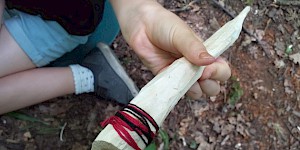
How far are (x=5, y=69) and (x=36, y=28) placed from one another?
174mm

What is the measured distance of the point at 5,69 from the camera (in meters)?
1.65

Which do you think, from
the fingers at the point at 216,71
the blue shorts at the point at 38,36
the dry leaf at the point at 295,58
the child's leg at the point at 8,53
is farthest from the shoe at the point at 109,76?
the dry leaf at the point at 295,58

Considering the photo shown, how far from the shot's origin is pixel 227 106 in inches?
72.4

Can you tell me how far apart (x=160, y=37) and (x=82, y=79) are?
1.93 ft

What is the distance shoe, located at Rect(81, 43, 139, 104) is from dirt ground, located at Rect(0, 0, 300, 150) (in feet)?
0.15

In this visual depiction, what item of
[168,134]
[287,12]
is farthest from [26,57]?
[287,12]

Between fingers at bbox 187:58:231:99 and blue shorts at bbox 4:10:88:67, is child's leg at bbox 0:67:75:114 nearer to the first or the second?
blue shorts at bbox 4:10:88:67

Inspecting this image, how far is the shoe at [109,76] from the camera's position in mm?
1786

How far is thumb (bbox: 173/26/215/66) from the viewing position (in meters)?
1.06

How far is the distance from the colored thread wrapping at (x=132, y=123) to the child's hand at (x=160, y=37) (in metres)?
0.20

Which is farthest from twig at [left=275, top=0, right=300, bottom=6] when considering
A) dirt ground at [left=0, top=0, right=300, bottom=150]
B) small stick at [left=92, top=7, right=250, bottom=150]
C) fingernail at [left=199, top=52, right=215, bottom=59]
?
fingernail at [left=199, top=52, right=215, bottom=59]

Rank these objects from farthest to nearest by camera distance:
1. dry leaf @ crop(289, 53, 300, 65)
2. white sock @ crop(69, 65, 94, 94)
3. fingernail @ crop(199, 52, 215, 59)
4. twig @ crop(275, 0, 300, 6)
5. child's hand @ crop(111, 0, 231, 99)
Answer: twig @ crop(275, 0, 300, 6)
dry leaf @ crop(289, 53, 300, 65)
white sock @ crop(69, 65, 94, 94)
child's hand @ crop(111, 0, 231, 99)
fingernail @ crop(199, 52, 215, 59)

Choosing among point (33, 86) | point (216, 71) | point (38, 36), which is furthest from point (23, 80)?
point (216, 71)

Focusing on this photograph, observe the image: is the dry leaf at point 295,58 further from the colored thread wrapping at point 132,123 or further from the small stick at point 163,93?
the colored thread wrapping at point 132,123
